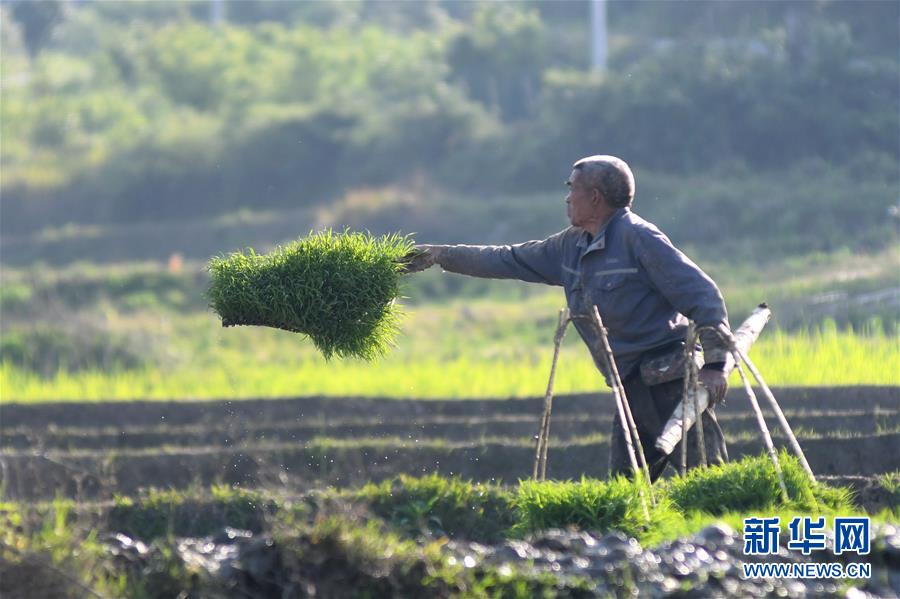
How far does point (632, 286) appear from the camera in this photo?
6148mm

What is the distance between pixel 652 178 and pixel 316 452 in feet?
54.5

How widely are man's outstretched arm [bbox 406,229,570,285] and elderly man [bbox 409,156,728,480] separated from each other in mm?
65

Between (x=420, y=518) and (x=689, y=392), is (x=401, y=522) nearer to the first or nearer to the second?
(x=420, y=518)

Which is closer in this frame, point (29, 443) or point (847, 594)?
point (847, 594)

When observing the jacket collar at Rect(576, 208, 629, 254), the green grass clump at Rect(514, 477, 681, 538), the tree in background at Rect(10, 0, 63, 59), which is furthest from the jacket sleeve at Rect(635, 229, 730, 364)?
the tree in background at Rect(10, 0, 63, 59)

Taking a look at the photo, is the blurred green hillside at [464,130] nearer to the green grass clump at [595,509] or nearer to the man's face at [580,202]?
the man's face at [580,202]

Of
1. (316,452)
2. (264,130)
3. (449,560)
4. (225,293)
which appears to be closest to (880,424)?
(316,452)

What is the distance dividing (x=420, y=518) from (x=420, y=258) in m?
1.18

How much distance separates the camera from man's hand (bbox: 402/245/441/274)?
259 inches

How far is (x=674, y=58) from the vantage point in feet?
96.9

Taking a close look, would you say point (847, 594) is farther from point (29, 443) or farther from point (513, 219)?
point (513, 219)

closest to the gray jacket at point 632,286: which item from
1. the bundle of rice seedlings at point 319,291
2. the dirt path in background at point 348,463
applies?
the bundle of rice seedlings at point 319,291

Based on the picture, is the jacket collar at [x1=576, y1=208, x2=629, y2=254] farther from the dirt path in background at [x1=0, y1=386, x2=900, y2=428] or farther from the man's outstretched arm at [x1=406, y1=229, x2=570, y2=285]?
the dirt path in background at [x1=0, y1=386, x2=900, y2=428]

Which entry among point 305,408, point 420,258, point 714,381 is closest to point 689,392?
point 714,381
